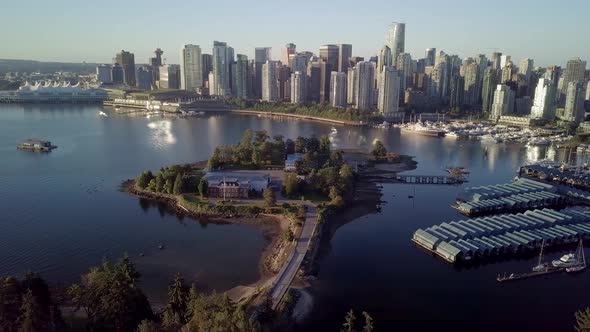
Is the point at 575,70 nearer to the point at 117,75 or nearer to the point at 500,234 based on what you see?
the point at 500,234

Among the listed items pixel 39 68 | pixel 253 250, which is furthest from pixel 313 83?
pixel 39 68

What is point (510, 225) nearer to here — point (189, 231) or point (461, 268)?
point (461, 268)

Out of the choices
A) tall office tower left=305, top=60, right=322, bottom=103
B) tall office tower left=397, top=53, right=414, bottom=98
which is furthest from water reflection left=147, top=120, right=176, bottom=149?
tall office tower left=397, top=53, right=414, bottom=98

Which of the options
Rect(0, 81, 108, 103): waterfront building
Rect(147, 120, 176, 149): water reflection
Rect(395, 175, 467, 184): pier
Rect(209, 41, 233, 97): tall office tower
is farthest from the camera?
Rect(209, 41, 233, 97): tall office tower

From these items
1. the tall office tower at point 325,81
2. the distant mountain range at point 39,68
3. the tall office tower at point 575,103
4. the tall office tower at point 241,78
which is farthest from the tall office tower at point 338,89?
the distant mountain range at point 39,68

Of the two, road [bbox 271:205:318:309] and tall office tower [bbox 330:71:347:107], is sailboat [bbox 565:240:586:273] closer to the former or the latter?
road [bbox 271:205:318:309]

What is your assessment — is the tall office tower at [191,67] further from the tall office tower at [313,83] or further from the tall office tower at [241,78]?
the tall office tower at [313,83]

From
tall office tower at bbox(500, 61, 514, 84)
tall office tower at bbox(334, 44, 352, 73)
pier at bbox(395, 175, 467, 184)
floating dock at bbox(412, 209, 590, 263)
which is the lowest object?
floating dock at bbox(412, 209, 590, 263)
